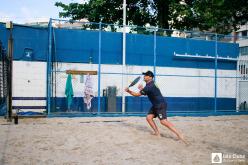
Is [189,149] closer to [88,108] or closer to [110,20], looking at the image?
[88,108]

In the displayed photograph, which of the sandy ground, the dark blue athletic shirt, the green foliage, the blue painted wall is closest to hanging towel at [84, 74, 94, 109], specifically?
the blue painted wall

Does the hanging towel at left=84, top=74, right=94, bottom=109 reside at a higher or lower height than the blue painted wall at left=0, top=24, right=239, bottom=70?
lower

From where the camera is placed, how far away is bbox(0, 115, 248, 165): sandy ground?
719 centimetres

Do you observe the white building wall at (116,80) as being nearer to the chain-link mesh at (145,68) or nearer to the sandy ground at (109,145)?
the chain-link mesh at (145,68)

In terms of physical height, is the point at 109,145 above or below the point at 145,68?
below

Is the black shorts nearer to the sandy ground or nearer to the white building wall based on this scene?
the sandy ground

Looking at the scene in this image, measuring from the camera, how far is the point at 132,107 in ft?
63.1

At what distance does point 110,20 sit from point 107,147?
20.2 metres

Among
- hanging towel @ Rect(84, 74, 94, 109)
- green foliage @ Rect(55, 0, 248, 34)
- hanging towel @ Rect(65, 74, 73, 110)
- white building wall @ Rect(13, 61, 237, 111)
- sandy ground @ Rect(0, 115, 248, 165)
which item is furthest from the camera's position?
green foliage @ Rect(55, 0, 248, 34)

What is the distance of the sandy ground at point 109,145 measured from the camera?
7.19 m

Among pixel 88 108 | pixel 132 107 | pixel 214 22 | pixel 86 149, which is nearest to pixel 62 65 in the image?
pixel 88 108

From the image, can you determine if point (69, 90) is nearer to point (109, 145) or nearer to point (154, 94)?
point (154, 94)

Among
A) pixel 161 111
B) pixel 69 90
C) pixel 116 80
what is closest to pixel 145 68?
pixel 116 80

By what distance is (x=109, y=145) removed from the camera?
880 cm
